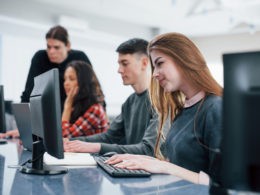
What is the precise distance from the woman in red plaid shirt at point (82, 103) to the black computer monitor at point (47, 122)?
3.37 feet

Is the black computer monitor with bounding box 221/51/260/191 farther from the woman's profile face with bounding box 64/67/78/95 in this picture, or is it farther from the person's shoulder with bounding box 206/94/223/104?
the woman's profile face with bounding box 64/67/78/95

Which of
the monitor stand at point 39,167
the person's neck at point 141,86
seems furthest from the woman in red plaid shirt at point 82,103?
the monitor stand at point 39,167

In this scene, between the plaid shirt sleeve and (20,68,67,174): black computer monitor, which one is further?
the plaid shirt sleeve

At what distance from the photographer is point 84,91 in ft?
7.96

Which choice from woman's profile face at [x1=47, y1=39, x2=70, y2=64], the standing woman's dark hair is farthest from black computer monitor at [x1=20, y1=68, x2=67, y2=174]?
woman's profile face at [x1=47, y1=39, x2=70, y2=64]

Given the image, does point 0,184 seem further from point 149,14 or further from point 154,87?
point 149,14

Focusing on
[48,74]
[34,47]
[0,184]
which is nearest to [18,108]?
[48,74]

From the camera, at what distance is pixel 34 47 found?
5008 millimetres

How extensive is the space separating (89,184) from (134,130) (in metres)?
0.99

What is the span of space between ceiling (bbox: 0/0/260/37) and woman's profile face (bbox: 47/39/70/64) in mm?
1970

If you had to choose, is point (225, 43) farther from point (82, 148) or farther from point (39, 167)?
point (39, 167)

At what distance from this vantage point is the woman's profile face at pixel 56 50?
2521 mm

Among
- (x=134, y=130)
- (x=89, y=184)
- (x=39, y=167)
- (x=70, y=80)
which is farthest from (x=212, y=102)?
(x=70, y=80)

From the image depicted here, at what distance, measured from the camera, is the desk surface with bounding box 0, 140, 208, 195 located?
881 millimetres
